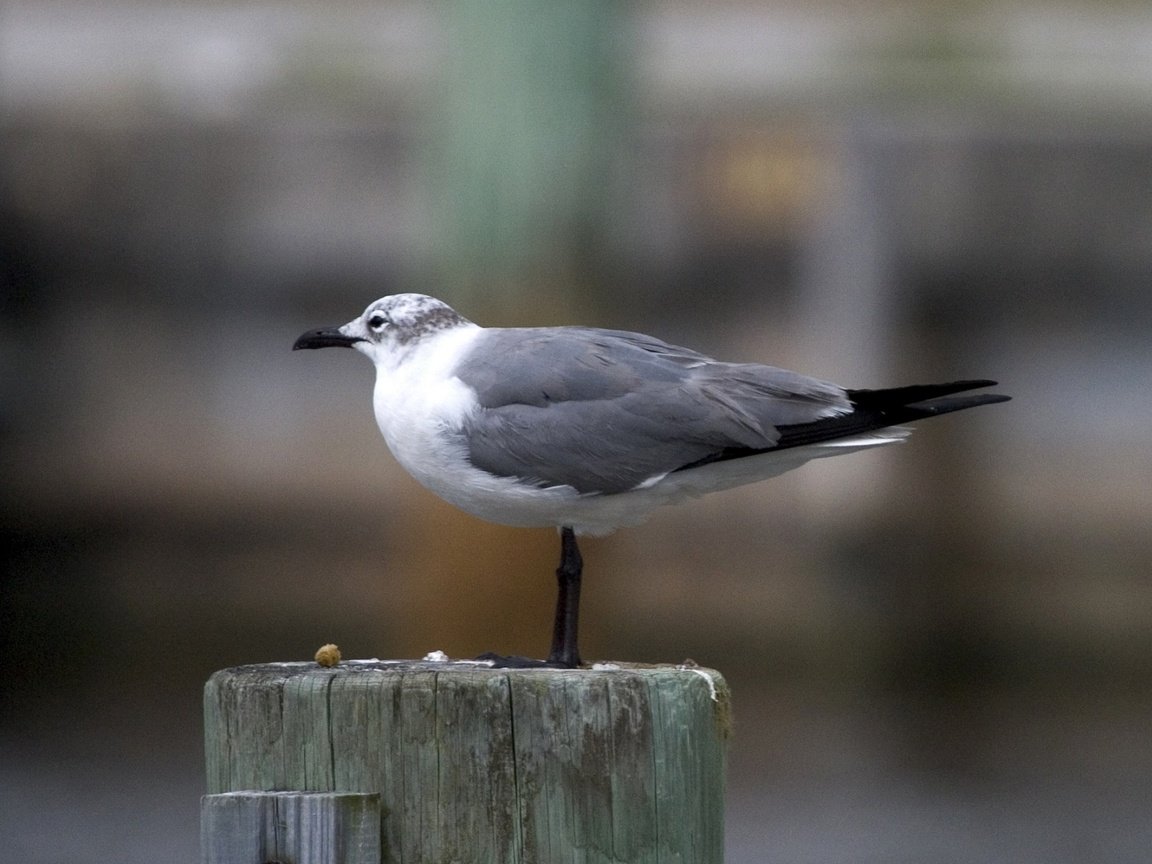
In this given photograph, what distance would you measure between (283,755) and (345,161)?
4.77 metres

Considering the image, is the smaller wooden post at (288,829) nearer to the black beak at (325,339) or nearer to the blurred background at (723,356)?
the black beak at (325,339)

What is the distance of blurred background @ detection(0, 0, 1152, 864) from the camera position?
5.82 metres

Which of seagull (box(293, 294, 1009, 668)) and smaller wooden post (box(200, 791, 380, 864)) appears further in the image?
seagull (box(293, 294, 1009, 668))

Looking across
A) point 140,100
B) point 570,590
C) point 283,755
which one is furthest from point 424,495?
point 140,100

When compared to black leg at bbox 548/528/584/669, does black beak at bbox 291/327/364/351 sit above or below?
above

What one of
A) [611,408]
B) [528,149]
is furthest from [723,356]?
[611,408]

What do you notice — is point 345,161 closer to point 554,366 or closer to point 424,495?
point 424,495

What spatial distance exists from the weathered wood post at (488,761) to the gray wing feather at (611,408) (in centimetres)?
57

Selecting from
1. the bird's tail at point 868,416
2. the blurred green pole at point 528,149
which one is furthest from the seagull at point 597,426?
the blurred green pole at point 528,149

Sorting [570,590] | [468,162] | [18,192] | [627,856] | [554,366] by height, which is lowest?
[627,856]

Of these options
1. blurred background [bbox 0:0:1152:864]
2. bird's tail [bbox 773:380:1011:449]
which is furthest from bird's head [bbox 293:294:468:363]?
blurred background [bbox 0:0:1152:864]

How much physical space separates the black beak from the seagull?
188 mm

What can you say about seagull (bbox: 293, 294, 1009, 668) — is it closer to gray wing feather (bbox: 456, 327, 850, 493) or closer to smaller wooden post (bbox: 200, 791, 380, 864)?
gray wing feather (bbox: 456, 327, 850, 493)

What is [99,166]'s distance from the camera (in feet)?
22.1
